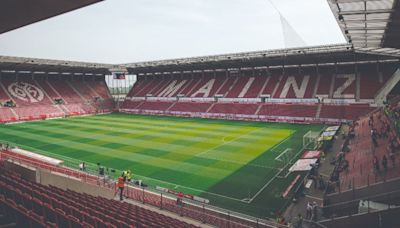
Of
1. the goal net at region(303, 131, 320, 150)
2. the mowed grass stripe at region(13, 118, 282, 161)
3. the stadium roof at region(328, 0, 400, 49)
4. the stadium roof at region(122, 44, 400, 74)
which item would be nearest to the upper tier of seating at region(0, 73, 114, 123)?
the stadium roof at region(122, 44, 400, 74)

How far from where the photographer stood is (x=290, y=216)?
49.3 ft

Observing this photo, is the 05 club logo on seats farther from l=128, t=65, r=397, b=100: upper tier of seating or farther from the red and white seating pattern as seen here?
l=128, t=65, r=397, b=100: upper tier of seating

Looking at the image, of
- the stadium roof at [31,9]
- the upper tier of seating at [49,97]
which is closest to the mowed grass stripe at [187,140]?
the stadium roof at [31,9]

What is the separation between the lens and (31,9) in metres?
5.28

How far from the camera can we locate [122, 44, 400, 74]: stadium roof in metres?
40.4

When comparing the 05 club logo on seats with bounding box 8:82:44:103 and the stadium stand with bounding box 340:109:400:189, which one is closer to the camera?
the stadium stand with bounding box 340:109:400:189

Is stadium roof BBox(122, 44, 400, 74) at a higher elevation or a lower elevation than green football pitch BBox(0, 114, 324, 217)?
higher

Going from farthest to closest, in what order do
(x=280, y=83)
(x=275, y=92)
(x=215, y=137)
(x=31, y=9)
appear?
(x=280, y=83), (x=275, y=92), (x=215, y=137), (x=31, y=9)

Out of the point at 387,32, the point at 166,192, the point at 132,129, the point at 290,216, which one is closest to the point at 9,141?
the point at 132,129

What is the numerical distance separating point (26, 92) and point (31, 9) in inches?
2304

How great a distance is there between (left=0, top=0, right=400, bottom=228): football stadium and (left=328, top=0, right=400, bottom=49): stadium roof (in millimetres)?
72

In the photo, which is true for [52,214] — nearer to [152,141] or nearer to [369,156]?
[369,156]

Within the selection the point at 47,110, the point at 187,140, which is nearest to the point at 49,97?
the point at 47,110

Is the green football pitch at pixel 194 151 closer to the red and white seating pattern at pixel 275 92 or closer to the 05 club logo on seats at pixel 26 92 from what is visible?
the red and white seating pattern at pixel 275 92
